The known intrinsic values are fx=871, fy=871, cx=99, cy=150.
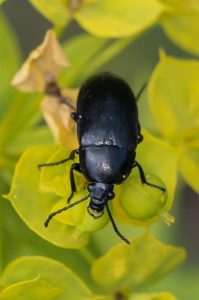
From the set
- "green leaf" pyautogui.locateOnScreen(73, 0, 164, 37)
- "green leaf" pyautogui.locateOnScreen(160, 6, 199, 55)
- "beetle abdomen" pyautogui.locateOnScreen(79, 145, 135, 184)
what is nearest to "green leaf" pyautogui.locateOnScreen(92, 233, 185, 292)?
"beetle abdomen" pyautogui.locateOnScreen(79, 145, 135, 184)

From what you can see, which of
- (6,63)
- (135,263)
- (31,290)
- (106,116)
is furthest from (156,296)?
(6,63)

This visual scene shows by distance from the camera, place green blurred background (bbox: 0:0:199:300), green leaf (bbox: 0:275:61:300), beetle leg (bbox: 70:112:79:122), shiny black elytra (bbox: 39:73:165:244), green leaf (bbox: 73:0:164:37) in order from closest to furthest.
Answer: green leaf (bbox: 0:275:61:300) → shiny black elytra (bbox: 39:73:165:244) → beetle leg (bbox: 70:112:79:122) → green leaf (bbox: 73:0:164:37) → green blurred background (bbox: 0:0:199:300)

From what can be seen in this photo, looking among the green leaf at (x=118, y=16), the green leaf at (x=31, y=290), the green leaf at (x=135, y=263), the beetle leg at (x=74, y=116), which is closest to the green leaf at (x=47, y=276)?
the green leaf at (x=31, y=290)

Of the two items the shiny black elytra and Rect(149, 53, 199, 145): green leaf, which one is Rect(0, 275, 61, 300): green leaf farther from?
Rect(149, 53, 199, 145): green leaf

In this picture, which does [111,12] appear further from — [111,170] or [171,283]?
[171,283]

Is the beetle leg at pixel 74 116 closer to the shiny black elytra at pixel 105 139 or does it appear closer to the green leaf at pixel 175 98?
the shiny black elytra at pixel 105 139
